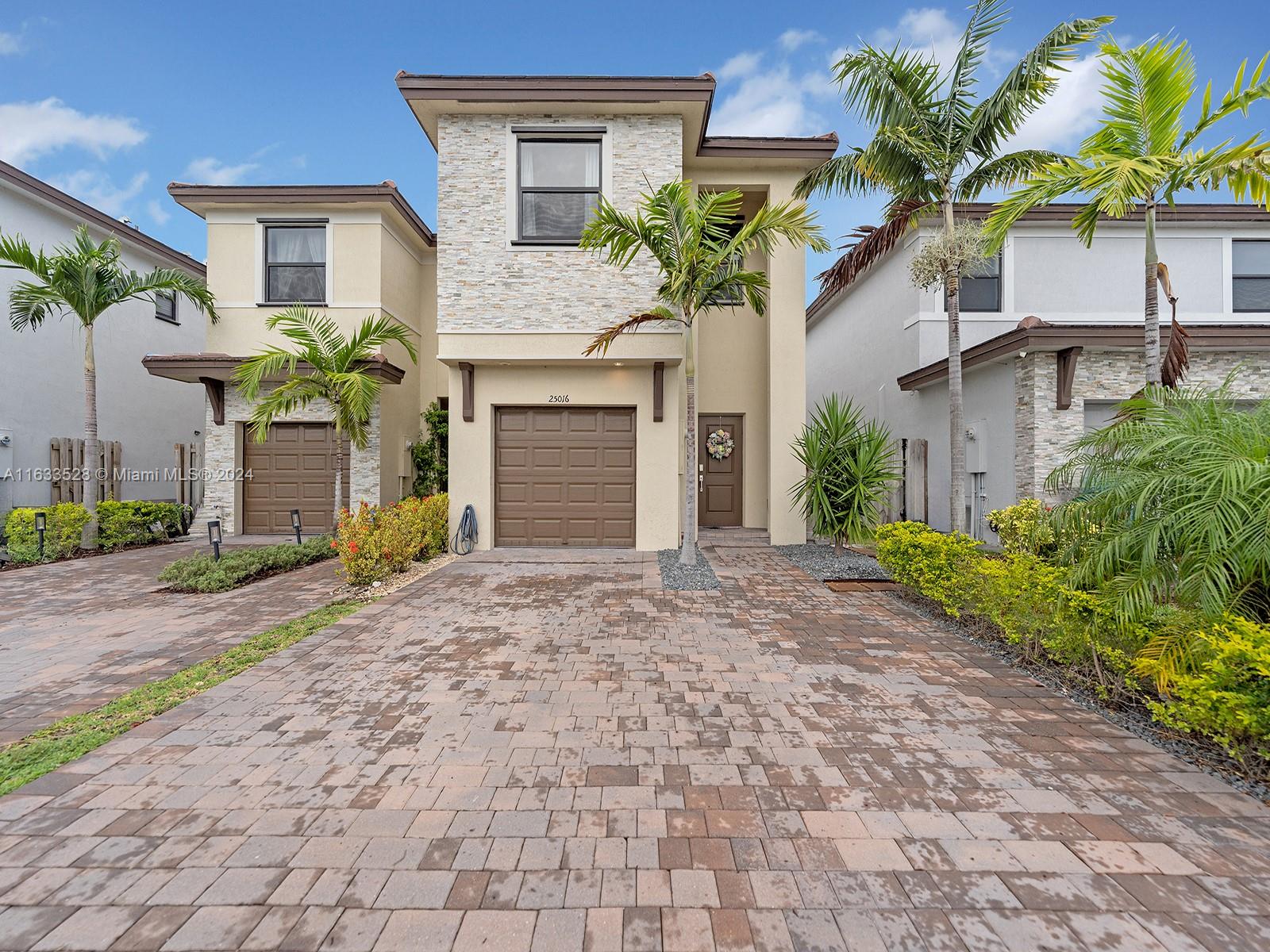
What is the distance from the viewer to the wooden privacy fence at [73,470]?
11.9 meters

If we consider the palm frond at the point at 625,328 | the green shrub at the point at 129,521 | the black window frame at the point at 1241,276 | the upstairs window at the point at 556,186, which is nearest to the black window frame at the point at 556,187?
the upstairs window at the point at 556,186

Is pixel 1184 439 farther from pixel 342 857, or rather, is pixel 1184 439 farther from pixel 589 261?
pixel 589 261

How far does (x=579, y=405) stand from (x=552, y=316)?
62.2 inches

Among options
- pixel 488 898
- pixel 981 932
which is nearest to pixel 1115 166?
pixel 981 932

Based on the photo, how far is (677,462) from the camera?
33.7ft

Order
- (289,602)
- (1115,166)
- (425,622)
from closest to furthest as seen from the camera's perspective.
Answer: (1115,166), (425,622), (289,602)

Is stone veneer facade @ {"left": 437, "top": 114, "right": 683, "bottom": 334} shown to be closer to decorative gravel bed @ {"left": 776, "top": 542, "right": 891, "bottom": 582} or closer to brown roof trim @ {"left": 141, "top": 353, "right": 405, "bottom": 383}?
brown roof trim @ {"left": 141, "top": 353, "right": 405, "bottom": 383}

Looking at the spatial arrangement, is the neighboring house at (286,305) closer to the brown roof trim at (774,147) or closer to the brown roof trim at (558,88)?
the brown roof trim at (558,88)

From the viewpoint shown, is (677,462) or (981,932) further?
(677,462)

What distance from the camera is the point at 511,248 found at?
9.50 m

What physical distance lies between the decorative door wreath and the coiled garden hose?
5063 millimetres

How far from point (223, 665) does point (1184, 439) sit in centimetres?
742

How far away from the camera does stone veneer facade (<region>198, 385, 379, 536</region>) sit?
38.4 ft

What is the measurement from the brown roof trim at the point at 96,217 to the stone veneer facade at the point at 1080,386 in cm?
1931
